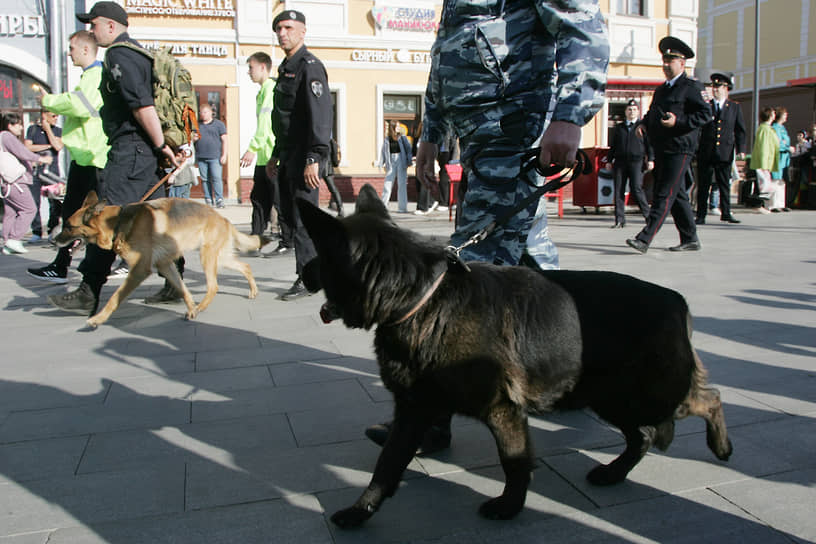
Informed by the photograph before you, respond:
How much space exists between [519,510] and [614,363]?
0.58m

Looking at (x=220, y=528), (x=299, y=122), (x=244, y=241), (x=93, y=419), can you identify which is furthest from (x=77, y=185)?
(x=220, y=528)

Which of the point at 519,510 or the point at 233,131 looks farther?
the point at 233,131

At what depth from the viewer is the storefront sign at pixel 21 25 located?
15.8 m

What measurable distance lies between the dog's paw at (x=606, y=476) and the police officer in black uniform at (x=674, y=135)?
5.62m

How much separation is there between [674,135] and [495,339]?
623 centimetres

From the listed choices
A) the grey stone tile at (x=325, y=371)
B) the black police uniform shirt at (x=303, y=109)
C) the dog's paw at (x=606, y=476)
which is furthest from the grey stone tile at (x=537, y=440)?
the black police uniform shirt at (x=303, y=109)

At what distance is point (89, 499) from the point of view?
90.9 inches

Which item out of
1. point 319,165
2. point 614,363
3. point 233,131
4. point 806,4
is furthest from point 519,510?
point 806,4

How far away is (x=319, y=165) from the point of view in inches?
220

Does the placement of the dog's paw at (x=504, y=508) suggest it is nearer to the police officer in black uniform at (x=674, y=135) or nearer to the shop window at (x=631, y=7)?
the police officer in black uniform at (x=674, y=135)

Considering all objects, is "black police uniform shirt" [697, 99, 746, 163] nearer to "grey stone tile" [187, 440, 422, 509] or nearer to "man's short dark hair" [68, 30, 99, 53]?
"man's short dark hair" [68, 30, 99, 53]

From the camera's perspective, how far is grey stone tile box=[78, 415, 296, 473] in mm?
2619

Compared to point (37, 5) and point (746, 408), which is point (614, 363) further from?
point (37, 5)

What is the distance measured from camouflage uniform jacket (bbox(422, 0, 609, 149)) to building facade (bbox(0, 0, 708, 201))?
45.8 feet
